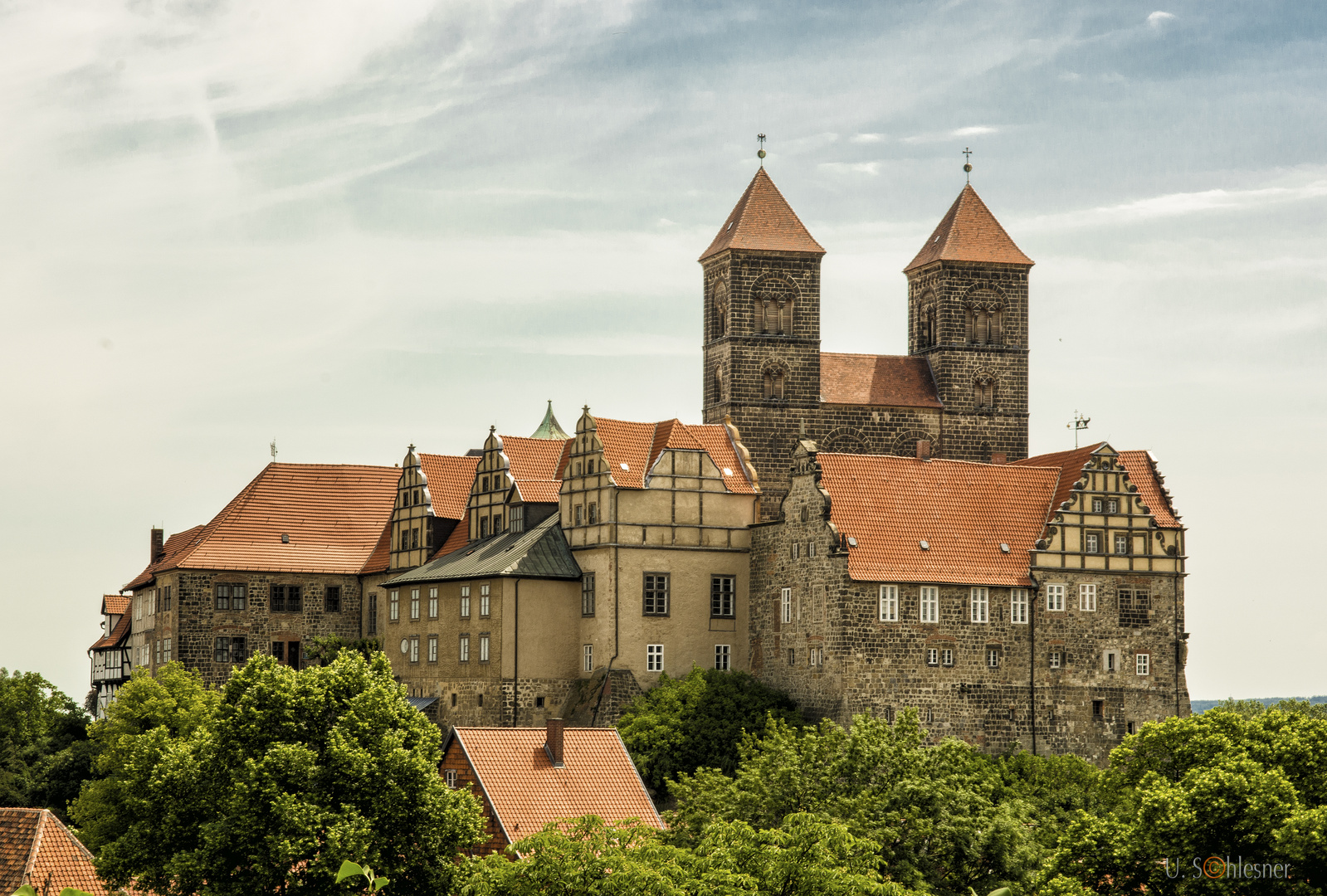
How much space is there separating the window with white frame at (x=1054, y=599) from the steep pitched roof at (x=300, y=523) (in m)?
28.8

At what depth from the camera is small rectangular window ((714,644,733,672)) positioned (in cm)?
7506

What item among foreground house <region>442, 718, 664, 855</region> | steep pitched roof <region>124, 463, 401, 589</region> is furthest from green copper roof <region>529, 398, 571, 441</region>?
foreground house <region>442, 718, 664, 855</region>

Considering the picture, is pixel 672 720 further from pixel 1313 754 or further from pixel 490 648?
pixel 1313 754

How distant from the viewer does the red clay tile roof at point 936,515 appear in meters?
71.9

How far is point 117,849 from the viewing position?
49656mm

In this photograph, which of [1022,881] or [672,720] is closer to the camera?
[1022,881]

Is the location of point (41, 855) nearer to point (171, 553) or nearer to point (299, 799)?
point (299, 799)

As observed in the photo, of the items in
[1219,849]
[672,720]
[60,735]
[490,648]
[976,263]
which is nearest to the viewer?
[1219,849]

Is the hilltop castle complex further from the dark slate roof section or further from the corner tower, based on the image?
the corner tower

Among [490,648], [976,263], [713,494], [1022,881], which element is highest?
[976,263]

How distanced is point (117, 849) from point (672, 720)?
24028 millimetres

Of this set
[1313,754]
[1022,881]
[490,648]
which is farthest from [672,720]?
[1313,754]

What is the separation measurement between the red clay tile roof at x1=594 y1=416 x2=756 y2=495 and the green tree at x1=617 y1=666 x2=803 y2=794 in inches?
278

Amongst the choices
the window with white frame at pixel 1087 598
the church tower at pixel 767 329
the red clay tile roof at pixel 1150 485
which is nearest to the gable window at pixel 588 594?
the church tower at pixel 767 329
